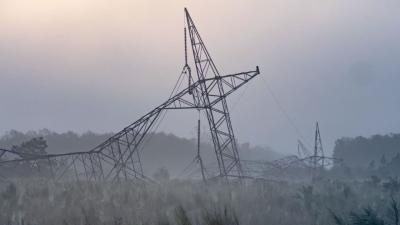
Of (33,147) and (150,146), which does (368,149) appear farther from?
(33,147)

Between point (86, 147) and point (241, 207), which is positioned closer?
point (241, 207)

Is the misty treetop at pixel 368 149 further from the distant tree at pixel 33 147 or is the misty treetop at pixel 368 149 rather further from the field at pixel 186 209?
the field at pixel 186 209

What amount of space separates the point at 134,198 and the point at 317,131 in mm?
51850

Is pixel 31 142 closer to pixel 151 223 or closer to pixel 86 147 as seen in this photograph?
pixel 151 223

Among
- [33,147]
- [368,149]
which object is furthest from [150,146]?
[33,147]

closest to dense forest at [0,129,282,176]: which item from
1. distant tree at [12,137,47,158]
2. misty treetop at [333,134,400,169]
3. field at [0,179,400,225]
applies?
misty treetop at [333,134,400,169]

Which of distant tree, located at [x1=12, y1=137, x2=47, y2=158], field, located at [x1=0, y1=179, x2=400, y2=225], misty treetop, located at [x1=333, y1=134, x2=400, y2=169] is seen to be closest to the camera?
field, located at [x1=0, y1=179, x2=400, y2=225]

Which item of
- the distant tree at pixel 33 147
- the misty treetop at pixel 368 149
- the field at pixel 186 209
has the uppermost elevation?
the distant tree at pixel 33 147

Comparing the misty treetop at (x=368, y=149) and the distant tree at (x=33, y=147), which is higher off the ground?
the distant tree at (x=33, y=147)

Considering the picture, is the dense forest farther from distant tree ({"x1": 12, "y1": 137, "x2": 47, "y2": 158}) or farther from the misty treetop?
distant tree ({"x1": 12, "y1": 137, "x2": 47, "y2": 158})

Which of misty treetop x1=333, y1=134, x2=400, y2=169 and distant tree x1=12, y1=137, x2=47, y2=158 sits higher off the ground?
distant tree x1=12, y1=137, x2=47, y2=158

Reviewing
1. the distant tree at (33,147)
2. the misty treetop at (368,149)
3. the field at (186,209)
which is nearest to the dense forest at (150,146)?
the misty treetop at (368,149)

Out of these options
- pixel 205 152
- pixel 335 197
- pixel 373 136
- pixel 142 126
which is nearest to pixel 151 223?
pixel 335 197

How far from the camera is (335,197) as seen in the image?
16938mm
